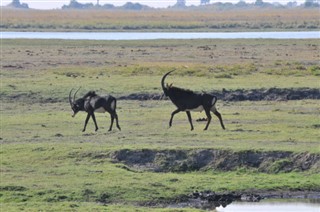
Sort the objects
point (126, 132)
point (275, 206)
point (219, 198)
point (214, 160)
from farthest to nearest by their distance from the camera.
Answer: point (126, 132) < point (214, 160) < point (219, 198) < point (275, 206)

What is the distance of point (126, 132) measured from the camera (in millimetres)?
24188

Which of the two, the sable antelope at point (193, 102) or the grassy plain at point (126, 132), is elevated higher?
the sable antelope at point (193, 102)

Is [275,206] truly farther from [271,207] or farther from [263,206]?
[263,206]

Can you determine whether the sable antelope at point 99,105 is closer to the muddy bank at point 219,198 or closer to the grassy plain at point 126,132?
the grassy plain at point 126,132

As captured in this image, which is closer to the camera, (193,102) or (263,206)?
(263,206)

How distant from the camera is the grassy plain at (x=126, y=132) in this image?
722 inches

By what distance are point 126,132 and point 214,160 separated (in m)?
3.97

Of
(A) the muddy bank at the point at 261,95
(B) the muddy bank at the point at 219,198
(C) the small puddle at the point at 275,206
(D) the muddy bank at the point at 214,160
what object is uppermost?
(D) the muddy bank at the point at 214,160

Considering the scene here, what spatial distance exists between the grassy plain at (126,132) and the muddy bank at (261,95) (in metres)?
0.58

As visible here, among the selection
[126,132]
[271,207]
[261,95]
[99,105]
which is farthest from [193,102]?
[261,95]

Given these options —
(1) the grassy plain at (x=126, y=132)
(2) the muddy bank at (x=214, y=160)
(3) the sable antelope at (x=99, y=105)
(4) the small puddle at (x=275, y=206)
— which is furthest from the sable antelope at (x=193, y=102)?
(4) the small puddle at (x=275, y=206)

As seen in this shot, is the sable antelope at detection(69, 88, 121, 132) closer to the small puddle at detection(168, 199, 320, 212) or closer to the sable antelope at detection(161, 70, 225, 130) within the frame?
the sable antelope at detection(161, 70, 225, 130)

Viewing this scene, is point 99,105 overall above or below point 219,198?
above

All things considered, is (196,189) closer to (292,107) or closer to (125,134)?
(125,134)
